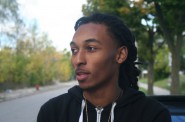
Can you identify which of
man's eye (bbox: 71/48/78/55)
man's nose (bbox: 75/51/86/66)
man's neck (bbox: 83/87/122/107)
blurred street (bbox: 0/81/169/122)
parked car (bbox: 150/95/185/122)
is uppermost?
man's eye (bbox: 71/48/78/55)

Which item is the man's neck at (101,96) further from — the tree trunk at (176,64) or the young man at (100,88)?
the tree trunk at (176,64)

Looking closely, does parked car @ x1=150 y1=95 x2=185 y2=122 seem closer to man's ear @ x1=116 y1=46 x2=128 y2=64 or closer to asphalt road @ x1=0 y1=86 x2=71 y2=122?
man's ear @ x1=116 y1=46 x2=128 y2=64

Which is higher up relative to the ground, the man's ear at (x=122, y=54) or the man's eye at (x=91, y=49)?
the man's eye at (x=91, y=49)

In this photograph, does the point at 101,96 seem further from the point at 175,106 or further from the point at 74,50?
the point at 175,106

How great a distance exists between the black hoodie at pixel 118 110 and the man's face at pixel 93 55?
0.14 metres

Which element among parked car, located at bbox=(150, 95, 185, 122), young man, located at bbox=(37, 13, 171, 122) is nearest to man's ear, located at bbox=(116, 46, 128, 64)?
young man, located at bbox=(37, 13, 171, 122)

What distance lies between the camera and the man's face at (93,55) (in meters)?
2.23

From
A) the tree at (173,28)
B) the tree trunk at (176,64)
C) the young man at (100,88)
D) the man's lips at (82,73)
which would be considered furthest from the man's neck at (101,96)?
the tree trunk at (176,64)

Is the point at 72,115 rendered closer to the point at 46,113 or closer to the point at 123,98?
the point at 46,113

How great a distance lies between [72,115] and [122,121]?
27 centimetres

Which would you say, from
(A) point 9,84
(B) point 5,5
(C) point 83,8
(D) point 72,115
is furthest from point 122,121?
(A) point 9,84

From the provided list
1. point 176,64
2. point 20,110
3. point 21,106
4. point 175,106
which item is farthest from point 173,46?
point 175,106

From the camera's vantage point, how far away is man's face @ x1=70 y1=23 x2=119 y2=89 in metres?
2.23

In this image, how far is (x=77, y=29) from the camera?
7.73 feet
